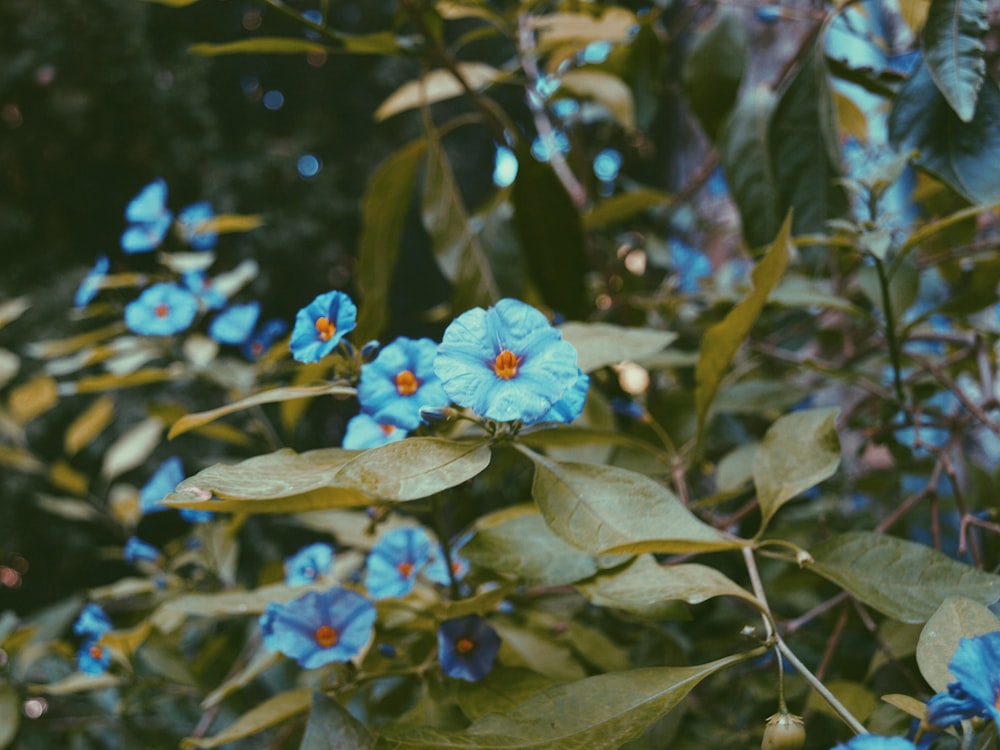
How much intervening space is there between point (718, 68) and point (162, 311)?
2.54 feet

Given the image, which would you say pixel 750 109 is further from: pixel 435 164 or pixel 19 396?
pixel 19 396

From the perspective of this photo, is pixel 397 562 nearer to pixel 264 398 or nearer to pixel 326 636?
pixel 326 636

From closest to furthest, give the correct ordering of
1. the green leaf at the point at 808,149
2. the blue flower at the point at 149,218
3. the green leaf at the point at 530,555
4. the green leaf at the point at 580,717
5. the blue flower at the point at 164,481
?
the green leaf at the point at 580,717
the green leaf at the point at 530,555
the green leaf at the point at 808,149
the blue flower at the point at 164,481
the blue flower at the point at 149,218

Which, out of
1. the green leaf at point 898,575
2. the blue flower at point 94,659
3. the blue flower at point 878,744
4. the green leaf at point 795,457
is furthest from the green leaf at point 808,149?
the blue flower at point 94,659

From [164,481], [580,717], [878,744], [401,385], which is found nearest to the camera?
[878,744]

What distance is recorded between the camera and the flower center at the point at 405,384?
0.59 m

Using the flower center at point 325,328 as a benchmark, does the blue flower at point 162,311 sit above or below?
below

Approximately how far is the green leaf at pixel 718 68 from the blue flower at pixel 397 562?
662 millimetres

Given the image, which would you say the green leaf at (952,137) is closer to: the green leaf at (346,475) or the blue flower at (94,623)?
the green leaf at (346,475)

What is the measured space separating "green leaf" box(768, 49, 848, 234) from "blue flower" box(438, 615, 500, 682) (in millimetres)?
544

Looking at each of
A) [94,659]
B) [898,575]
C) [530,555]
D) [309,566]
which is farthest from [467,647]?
[94,659]

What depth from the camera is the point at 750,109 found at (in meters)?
0.99

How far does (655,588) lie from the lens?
536 millimetres

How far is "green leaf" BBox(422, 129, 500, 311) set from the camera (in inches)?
38.4
